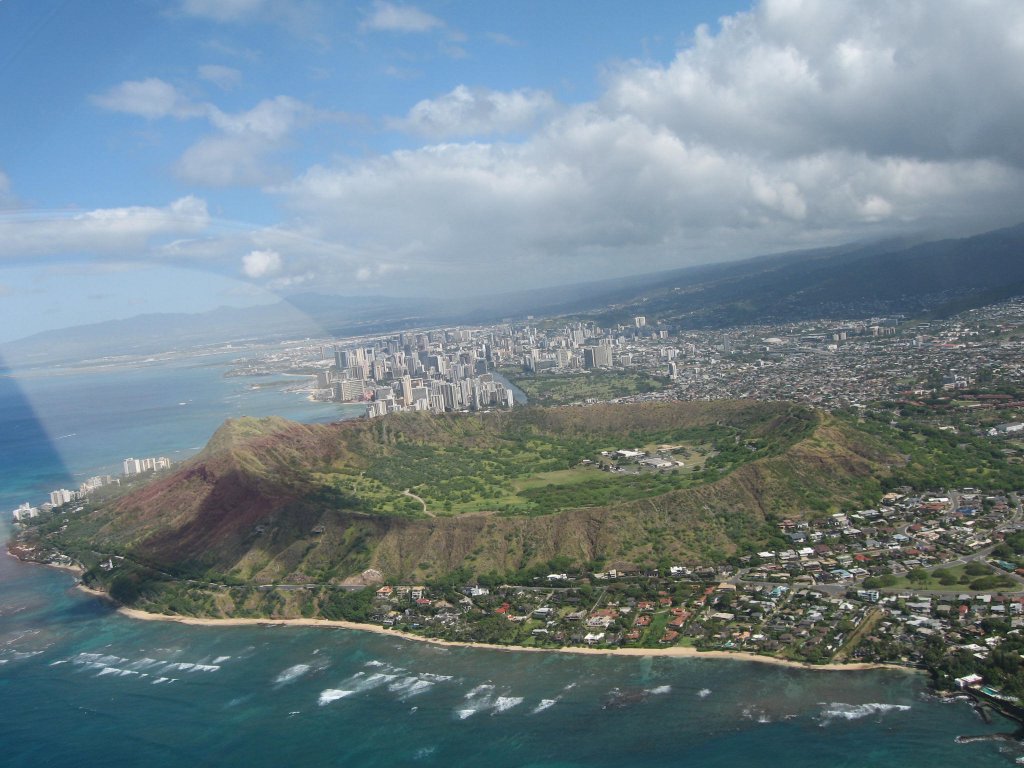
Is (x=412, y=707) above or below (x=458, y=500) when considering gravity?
below

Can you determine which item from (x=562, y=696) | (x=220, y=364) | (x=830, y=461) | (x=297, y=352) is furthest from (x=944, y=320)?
(x=562, y=696)

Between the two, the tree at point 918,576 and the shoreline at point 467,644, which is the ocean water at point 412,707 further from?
the tree at point 918,576

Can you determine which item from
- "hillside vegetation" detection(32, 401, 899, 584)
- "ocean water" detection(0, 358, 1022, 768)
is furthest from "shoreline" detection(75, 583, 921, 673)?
"hillside vegetation" detection(32, 401, 899, 584)

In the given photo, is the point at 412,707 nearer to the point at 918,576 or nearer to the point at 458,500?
the point at 918,576

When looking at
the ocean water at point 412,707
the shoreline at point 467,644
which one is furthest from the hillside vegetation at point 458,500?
the ocean water at point 412,707

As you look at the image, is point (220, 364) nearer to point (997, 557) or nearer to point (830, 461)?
point (830, 461)

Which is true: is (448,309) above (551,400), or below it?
above

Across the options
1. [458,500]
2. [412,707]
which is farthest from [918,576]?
[458,500]
